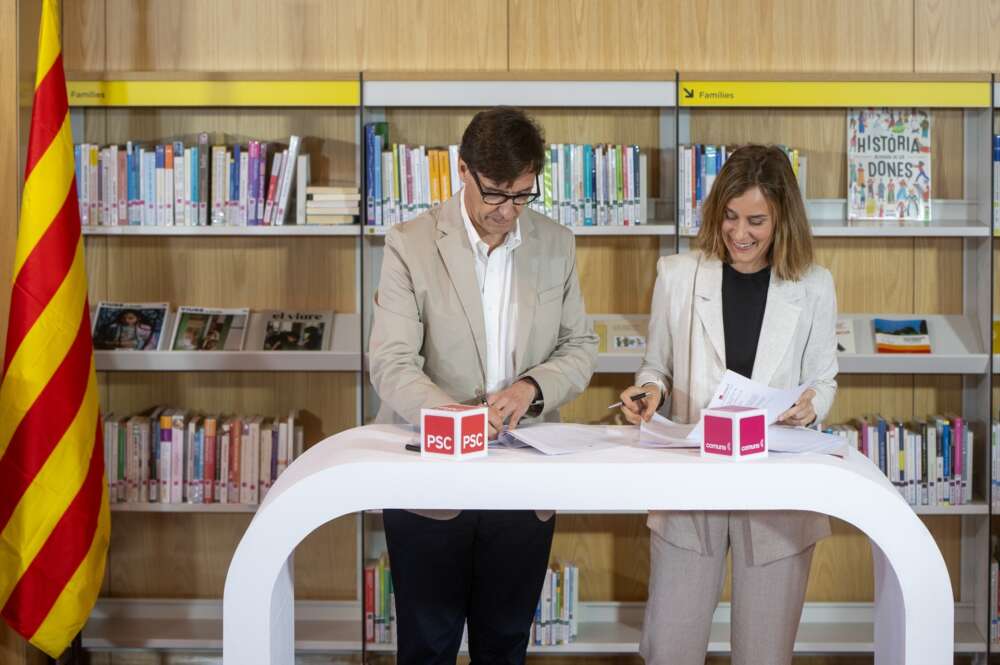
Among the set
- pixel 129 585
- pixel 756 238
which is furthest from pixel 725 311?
pixel 129 585

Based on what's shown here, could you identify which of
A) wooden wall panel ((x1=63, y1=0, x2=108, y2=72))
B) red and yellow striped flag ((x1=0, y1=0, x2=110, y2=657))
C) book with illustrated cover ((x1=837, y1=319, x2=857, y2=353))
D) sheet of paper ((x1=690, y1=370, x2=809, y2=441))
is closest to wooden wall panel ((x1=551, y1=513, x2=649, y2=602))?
book with illustrated cover ((x1=837, y1=319, x2=857, y2=353))

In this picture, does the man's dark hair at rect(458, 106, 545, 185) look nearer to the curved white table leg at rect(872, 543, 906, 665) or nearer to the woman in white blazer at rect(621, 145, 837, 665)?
the woman in white blazer at rect(621, 145, 837, 665)

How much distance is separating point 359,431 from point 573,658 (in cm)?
206

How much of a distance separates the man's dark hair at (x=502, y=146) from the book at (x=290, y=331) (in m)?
1.76

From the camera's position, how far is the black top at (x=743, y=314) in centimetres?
238

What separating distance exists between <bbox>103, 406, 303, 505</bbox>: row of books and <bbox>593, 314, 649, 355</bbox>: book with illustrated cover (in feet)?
3.69

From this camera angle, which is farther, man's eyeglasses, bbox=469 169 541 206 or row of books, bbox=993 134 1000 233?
row of books, bbox=993 134 1000 233

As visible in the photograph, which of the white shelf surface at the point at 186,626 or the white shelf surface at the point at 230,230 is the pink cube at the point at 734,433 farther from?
the white shelf surface at the point at 186,626

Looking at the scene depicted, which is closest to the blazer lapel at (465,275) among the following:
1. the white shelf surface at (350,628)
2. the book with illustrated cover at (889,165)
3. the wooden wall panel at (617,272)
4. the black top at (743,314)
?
the black top at (743,314)

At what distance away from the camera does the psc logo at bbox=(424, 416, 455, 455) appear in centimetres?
201

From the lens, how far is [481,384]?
2375 millimetres

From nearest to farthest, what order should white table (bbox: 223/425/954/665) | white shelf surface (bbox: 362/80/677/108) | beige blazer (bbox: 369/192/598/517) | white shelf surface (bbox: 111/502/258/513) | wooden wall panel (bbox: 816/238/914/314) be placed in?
white table (bbox: 223/425/954/665) < beige blazer (bbox: 369/192/598/517) < white shelf surface (bbox: 362/80/677/108) < white shelf surface (bbox: 111/502/258/513) < wooden wall panel (bbox: 816/238/914/314)

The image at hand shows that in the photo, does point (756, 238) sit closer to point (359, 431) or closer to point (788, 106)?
point (359, 431)

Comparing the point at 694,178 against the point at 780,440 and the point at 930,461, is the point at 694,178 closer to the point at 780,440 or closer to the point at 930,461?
the point at 930,461
